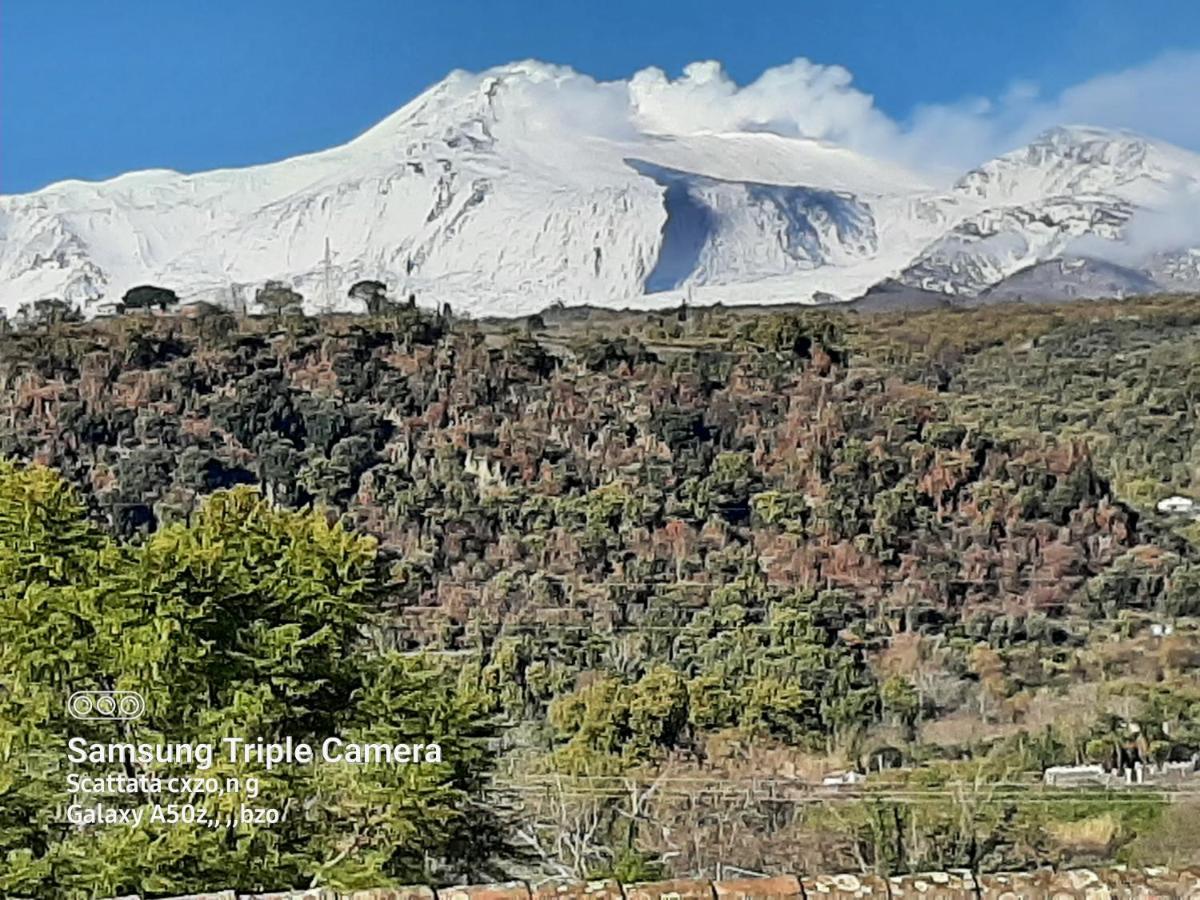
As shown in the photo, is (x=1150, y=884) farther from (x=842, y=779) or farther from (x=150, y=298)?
(x=150, y=298)

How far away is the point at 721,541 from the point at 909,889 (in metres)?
2.69

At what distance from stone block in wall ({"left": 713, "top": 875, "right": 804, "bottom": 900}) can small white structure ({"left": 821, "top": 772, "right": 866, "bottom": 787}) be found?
8.53 feet

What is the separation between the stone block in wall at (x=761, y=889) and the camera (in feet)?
5.33

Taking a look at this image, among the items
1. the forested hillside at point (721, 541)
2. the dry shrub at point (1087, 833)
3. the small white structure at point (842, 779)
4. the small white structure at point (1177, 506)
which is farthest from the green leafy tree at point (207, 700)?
the small white structure at point (1177, 506)

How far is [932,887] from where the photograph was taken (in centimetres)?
165

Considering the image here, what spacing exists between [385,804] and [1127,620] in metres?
2.13

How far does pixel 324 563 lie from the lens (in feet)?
12.3

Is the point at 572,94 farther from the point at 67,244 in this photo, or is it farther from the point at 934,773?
the point at 934,773

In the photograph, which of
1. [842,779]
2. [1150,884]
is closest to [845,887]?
[1150,884]

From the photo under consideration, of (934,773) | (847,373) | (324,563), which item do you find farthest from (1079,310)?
(324,563)

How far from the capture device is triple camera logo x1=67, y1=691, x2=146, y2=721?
133 inches

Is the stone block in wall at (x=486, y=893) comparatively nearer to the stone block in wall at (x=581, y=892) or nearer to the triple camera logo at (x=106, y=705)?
the stone block in wall at (x=581, y=892)

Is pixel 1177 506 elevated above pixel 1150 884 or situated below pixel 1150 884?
above

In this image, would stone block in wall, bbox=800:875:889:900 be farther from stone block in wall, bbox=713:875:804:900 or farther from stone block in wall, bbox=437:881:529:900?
stone block in wall, bbox=437:881:529:900
